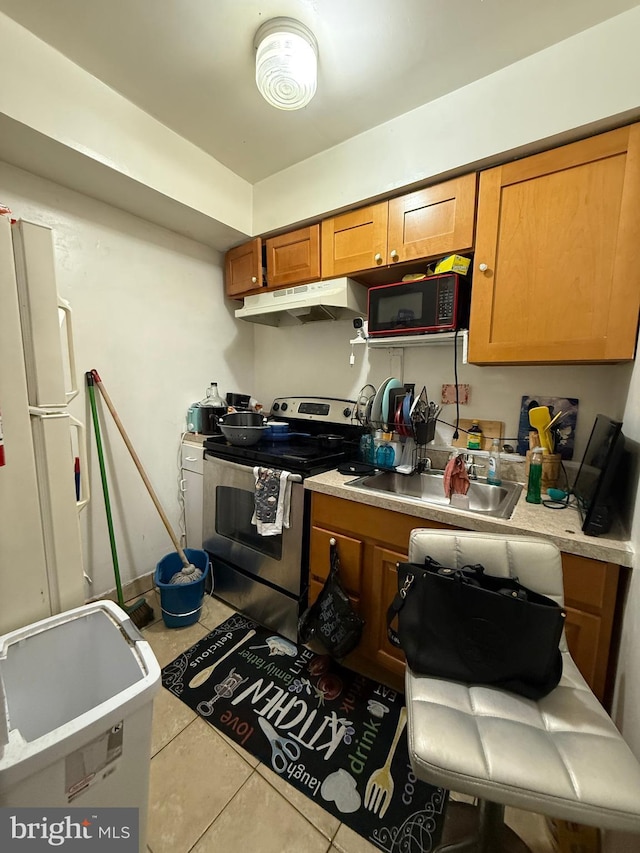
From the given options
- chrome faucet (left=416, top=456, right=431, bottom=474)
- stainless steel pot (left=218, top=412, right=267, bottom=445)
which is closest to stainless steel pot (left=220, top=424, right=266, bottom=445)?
stainless steel pot (left=218, top=412, right=267, bottom=445)

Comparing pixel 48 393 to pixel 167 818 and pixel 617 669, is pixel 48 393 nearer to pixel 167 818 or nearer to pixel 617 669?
pixel 167 818

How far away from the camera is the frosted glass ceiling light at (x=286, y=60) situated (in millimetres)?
1140

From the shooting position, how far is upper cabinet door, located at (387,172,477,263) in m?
1.39

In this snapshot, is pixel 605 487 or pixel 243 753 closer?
pixel 605 487

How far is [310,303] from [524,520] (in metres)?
1.44

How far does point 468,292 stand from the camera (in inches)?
58.0

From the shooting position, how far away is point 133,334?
6.37 ft

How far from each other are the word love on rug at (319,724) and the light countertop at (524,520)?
32.2 inches

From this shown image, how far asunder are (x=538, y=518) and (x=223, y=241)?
233 cm

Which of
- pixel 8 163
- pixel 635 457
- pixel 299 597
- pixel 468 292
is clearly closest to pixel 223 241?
pixel 8 163

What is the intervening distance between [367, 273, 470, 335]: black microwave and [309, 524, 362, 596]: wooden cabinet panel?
3.30 ft

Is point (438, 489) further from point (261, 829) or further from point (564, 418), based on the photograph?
point (261, 829)

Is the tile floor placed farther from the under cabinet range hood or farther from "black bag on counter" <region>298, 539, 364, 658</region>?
the under cabinet range hood

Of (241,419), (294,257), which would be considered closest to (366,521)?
(241,419)
